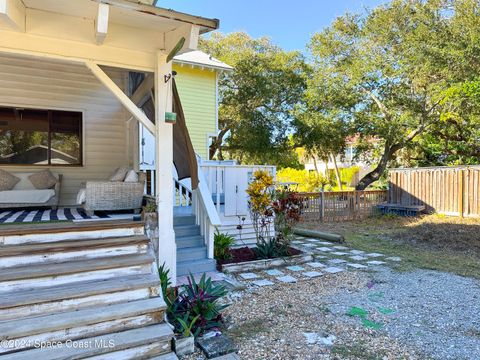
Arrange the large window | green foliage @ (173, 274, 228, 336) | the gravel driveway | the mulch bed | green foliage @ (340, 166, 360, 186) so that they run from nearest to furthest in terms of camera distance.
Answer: the gravel driveway, green foliage @ (173, 274, 228, 336), the mulch bed, the large window, green foliage @ (340, 166, 360, 186)

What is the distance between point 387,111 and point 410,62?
2.13 metres

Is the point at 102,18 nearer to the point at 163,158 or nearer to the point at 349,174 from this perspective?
the point at 163,158

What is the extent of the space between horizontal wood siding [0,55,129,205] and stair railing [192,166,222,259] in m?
2.10

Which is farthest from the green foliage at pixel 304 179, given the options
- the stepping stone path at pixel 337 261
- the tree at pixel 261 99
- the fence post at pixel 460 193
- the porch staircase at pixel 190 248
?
the porch staircase at pixel 190 248

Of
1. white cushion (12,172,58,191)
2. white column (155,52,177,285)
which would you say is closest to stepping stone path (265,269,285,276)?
white column (155,52,177,285)

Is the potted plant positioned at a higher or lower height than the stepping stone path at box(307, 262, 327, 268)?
higher

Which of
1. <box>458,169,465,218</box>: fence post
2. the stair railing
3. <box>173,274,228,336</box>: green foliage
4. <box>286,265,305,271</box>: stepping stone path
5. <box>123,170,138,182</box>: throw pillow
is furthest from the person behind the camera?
<box>458,169,465,218</box>: fence post

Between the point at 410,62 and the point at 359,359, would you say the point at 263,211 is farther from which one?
the point at 410,62

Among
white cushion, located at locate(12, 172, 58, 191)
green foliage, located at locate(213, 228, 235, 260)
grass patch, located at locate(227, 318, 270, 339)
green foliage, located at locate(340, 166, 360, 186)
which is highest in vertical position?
green foliage, located at locate(340, 166, 360, 186)

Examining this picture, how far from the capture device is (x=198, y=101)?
11836 mm

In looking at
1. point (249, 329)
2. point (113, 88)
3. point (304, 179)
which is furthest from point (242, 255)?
point (304, 179)

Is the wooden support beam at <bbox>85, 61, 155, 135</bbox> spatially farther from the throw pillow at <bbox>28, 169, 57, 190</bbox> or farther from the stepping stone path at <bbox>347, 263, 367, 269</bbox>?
the stepping stone path at <bbox>347, 263, 367, 269</bbox>

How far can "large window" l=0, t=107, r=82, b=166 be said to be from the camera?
5.93m

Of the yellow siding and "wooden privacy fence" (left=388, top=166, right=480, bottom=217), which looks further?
the yellow siding
